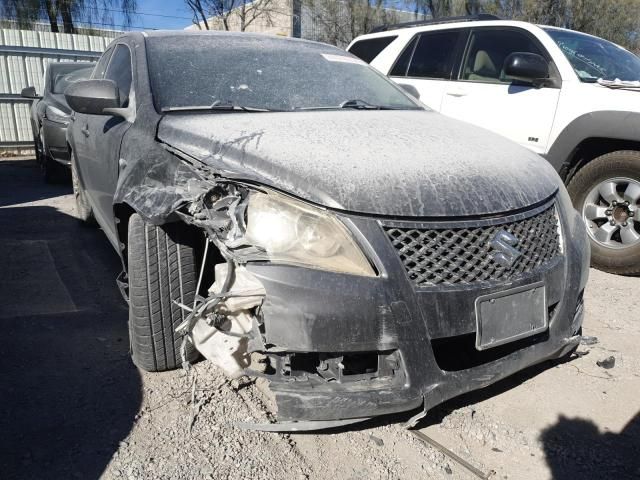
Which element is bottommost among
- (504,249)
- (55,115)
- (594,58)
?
A: (55,115)

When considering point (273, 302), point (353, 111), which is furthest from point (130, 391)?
point (353, 111)

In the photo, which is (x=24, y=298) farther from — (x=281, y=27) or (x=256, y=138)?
(x=281, y=27)

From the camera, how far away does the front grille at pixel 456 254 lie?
6.57 ft

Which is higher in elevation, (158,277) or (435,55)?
(435,55)

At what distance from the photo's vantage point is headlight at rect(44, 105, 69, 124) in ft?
23.6

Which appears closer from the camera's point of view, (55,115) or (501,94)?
(501,94)

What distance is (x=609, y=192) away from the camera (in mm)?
4324

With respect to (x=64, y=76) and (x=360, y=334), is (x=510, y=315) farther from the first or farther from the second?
(x=64, y=76)

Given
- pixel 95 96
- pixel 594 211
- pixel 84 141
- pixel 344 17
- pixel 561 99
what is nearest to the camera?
pixel 95 96

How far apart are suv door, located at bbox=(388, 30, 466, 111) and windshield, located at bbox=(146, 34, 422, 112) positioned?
2039mm

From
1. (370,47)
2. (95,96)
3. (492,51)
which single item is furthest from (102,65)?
(492,51)

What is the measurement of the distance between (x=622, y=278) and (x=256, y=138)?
334 cm

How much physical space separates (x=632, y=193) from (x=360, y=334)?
129 inches

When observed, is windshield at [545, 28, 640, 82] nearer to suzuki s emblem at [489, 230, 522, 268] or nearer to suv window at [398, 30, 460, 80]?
suv window at [398, 30, 460, 80]
